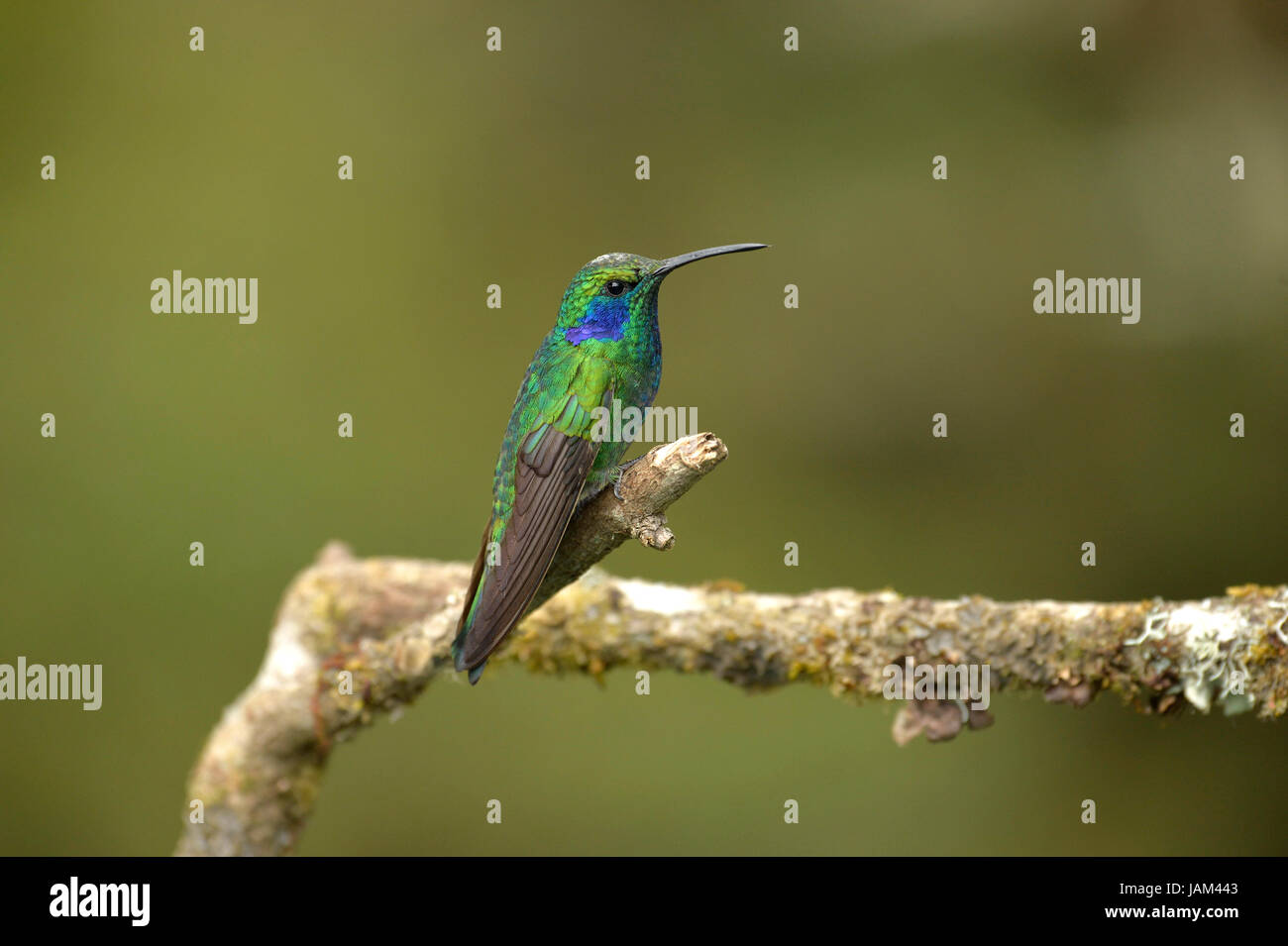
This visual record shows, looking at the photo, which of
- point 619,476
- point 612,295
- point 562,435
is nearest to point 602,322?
point 612,295

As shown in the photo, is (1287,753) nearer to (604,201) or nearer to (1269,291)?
(1269,291)

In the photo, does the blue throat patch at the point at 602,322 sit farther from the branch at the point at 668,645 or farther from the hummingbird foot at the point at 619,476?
the branch at the point at 668,645

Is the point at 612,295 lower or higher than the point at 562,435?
higher

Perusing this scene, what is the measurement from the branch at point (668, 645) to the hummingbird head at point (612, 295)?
56cm

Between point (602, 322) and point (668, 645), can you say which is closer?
point (602, 322)

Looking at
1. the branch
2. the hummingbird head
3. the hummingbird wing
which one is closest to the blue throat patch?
the hummingbird head

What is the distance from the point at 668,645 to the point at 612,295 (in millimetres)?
1019

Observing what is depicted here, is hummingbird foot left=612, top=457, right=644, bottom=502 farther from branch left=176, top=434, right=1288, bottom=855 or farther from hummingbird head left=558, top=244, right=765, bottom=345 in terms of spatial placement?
hummingbird head left=558, top=244, right=765, bottom=345

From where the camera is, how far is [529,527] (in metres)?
2.69

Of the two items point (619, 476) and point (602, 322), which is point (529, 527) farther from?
point (602, 322)

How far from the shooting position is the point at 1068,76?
590 cm

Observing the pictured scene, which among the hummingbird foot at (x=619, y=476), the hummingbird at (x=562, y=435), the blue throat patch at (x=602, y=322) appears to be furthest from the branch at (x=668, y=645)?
the blue throat patch at (x=602, y=322)

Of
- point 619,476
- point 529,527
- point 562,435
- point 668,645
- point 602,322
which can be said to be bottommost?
point 668,645

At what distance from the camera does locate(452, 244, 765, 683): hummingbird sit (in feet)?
8.69
